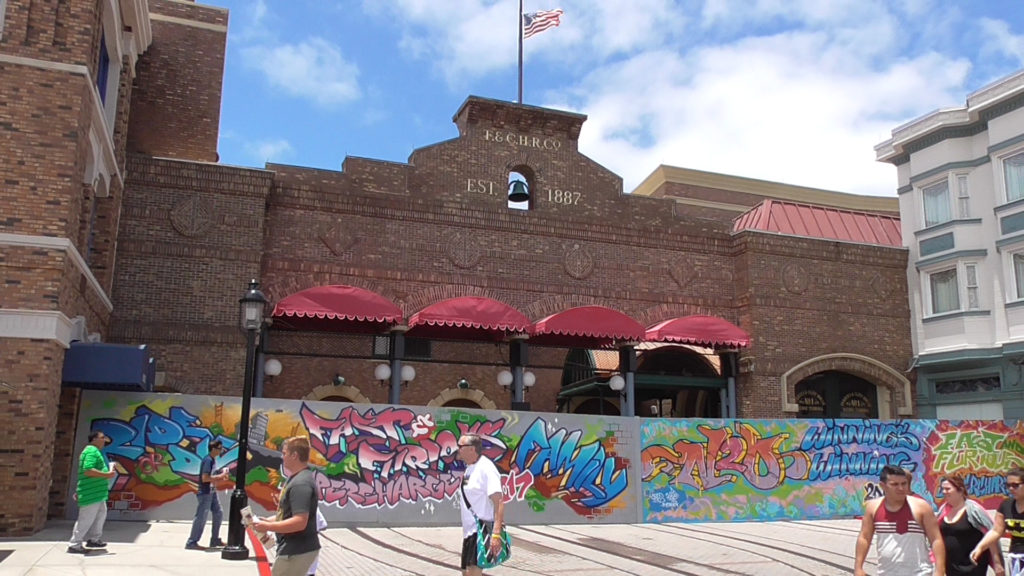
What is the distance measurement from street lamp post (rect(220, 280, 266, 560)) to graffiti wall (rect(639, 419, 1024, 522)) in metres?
8.24

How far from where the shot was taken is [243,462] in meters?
11.9

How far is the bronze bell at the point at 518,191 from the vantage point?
854 inches

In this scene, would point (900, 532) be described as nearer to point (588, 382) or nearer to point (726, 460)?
point (726, 460)

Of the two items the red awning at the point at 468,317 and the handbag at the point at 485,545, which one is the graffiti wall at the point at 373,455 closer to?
the red awning at the point at 468,317

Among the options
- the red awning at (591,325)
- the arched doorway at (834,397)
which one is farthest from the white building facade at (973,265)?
the red awning at (591,325)

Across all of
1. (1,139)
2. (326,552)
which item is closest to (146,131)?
(1,139)

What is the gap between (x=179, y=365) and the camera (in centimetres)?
1752

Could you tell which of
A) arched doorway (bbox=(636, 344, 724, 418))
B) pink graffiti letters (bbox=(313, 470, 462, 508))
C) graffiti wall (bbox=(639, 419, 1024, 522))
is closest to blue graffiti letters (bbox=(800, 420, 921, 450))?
graffiti wall (bbox=(639, 419, 1024, 522))

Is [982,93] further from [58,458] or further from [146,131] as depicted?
[58,458]

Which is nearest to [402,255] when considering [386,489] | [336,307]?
Result: [336,307]

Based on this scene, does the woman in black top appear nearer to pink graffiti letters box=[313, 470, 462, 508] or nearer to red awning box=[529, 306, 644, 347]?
pink graffiti letters box=[313, 470, 462, 508]

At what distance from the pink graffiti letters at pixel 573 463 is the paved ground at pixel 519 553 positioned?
37.4 inches

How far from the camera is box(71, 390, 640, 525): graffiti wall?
14.5m

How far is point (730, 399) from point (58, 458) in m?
14.6
